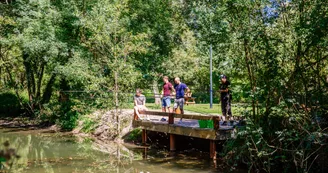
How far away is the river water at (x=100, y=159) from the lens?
34.2 ft

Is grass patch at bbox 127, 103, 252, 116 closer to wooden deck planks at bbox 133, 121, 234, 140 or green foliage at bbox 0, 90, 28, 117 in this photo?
wooden deck planks at bbox 133, 121, 234, 140

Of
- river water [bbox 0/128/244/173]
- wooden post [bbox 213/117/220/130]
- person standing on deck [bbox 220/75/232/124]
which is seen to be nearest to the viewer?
river water [bbox 0/128/244/173]

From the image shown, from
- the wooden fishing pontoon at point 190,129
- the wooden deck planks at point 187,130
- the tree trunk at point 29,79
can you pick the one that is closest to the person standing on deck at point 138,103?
the wooden fishing pontoon at point 190,129

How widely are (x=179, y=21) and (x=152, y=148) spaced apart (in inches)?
662

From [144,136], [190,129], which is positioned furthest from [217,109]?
[190,129]

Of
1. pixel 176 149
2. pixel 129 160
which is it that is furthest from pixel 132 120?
pixel 129 160

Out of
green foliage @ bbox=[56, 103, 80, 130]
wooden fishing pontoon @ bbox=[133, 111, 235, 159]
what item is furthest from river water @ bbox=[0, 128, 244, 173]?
green foliage @ bbox=[56, 103, 80, 130]

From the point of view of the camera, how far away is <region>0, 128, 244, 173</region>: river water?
1043 centimetres

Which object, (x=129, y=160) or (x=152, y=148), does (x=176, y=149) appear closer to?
(x=152, y=148)

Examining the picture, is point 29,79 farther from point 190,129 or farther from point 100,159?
point 190,129

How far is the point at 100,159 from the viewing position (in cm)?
1227

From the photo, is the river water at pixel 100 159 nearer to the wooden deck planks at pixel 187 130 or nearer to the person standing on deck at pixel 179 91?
the wooden deck planks at pixel 187 130

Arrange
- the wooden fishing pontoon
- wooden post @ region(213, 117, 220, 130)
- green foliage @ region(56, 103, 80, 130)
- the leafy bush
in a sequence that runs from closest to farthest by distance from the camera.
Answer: the leafy bush → wooden post @ region(213, 117, 220, 130) → the wooden fishing pontoon → green foliage @ region(56, 103, 80, 130)

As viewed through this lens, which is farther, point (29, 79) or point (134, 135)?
point (29, 79)
